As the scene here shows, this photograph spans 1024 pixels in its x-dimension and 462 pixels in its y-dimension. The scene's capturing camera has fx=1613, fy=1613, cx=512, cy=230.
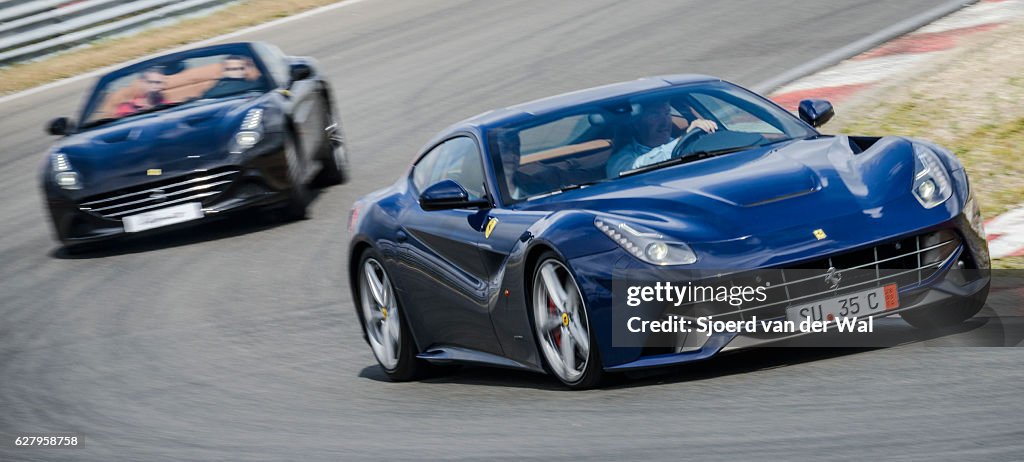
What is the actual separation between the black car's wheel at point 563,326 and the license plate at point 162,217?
20.3 feet

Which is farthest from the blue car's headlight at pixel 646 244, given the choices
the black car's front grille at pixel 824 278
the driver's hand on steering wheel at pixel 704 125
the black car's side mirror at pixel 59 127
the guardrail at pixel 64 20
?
the guardrail at pixel 64 20

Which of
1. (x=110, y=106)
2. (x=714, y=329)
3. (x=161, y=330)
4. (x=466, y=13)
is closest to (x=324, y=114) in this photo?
(x=110, y=106)

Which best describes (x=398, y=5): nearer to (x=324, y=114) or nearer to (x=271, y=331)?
(x=324, y=114)

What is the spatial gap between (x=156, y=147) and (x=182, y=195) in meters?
0.41

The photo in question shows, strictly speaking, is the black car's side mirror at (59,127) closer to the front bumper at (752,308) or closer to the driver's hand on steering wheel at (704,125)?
the driver's hand on steering wheel at (704,125)

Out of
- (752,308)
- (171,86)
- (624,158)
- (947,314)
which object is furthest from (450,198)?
(171,86)

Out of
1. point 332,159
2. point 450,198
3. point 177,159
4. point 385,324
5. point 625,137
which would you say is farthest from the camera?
point 332,159

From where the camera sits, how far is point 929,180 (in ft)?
19.9

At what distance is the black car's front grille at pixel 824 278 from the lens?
5605mm

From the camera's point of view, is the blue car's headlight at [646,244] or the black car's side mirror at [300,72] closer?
the blue car's headlight at [646,244]

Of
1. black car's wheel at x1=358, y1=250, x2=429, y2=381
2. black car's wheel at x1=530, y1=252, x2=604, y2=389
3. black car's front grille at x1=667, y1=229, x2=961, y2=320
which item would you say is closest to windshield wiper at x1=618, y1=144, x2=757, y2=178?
black car's wheel at x1=530, y1=252, x2=604, y2=389

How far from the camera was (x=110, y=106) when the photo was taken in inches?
509

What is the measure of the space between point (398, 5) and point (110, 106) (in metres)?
9.50

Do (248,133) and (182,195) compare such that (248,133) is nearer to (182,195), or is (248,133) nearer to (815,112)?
(182,195)
